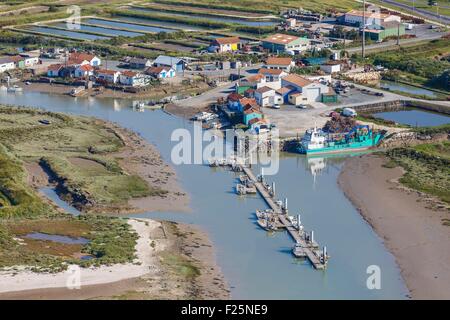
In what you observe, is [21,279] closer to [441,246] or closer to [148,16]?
[441,246]

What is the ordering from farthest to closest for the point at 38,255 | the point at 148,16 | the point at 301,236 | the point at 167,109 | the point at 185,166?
the point at 148,16 < the point at 167,109 < the point at 185,166 < the point at 301,236 < the point at 38,255

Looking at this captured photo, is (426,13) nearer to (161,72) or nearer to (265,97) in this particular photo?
(161,72)

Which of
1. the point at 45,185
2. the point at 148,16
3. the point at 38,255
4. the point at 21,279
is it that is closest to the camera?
the point at 21,279

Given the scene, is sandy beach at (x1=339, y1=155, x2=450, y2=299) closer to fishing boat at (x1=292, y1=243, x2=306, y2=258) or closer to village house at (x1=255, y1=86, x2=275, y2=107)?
fishing boat at (x1=292, y1=243, x2=306, y2=258)

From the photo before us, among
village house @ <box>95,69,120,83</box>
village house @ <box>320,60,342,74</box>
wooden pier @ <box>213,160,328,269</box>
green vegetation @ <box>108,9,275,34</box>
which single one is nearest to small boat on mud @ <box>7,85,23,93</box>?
village house @ <box>95,69,120,83</box>

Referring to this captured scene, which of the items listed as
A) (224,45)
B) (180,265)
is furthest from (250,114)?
(224,45)

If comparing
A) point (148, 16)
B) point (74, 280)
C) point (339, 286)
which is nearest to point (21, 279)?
point (74, 280)
